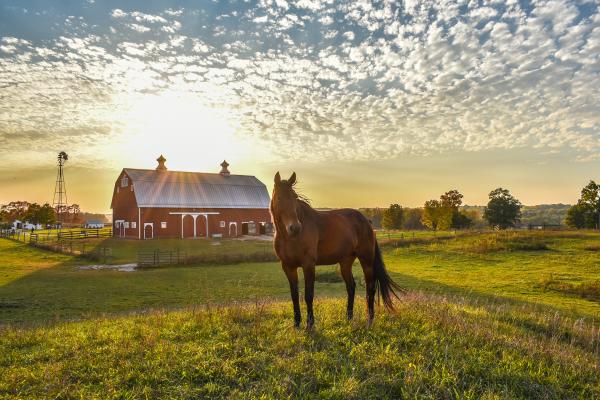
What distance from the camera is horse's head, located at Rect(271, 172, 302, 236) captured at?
6.29 meters

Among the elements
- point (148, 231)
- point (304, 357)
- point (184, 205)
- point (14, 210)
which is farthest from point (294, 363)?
point (14, 210)

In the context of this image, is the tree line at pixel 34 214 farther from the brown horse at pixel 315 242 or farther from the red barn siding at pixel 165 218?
the brown horse at pixel 315 242

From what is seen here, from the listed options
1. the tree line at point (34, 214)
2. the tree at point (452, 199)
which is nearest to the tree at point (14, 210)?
the tree line at point (34, 214)

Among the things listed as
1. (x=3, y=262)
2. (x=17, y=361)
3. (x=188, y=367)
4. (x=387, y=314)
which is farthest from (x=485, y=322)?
(x=3, y=262)

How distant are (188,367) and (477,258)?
93.4ft

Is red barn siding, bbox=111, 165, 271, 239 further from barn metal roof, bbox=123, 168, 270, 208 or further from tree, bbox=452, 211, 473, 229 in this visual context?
tree, bbox=452, 211, 473, 229

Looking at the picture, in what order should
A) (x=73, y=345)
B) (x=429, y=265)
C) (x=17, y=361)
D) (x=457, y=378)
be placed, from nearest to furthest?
(x=457, y=378)
(x=17, y=361)
(x=73, y=345)
(x=429, y=265)

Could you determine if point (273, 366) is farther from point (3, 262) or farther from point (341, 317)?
point (3, 262)

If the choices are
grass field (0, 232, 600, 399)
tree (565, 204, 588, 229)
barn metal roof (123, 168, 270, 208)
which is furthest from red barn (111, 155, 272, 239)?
tree (565, 204, 588, 229)

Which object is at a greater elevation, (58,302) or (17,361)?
(17,361)

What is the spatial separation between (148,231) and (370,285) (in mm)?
48863

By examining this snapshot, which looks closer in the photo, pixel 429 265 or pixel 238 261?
pixel 429 265

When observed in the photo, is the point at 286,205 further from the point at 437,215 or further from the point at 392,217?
the point at 392,217

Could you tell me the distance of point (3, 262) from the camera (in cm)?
3036
